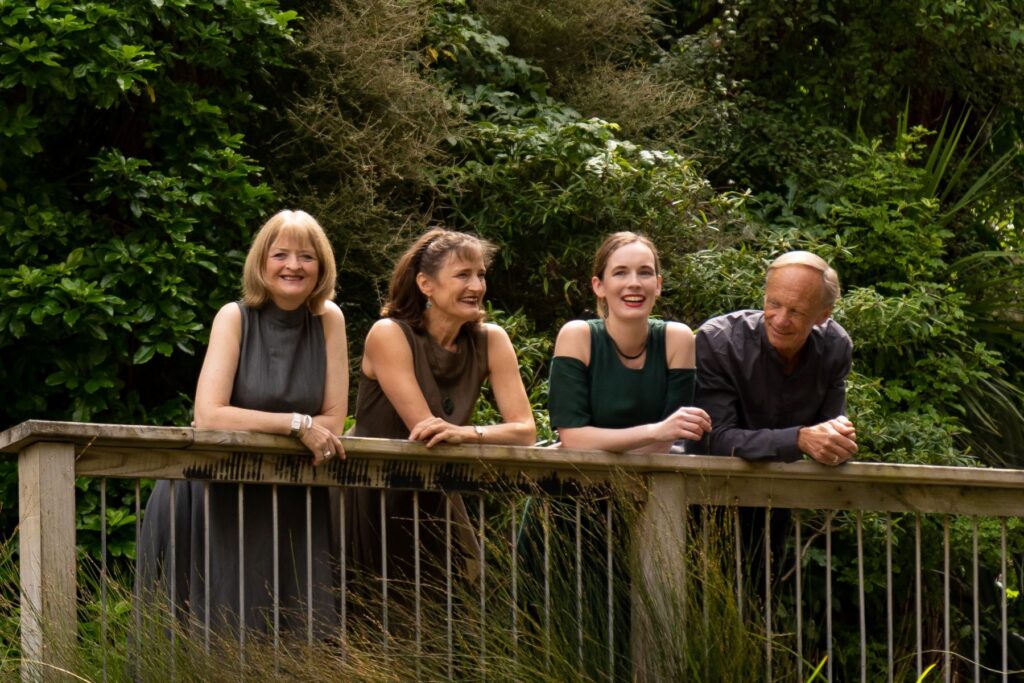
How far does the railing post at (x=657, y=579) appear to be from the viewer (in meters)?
3.76

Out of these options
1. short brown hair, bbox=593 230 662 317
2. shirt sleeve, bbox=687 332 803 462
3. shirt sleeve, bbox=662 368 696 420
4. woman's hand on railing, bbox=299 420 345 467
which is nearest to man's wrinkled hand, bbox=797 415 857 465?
shirt sleeve, bbox=687 332 803 462

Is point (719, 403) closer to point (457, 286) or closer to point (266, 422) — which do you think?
point (457, 286)

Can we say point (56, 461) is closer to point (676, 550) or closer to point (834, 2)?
point (676, 550)

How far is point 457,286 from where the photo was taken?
4.43 m

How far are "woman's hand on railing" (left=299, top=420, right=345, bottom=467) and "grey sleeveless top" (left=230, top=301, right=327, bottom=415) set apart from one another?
0.33 meters

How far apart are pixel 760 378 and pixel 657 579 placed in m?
0.84

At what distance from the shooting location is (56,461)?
362cm

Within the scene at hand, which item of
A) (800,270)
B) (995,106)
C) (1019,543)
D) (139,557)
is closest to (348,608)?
(139,557)

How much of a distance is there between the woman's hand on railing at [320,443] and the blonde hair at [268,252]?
0.57 metres

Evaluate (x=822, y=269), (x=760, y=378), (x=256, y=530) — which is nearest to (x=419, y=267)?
(x=256, y=530)

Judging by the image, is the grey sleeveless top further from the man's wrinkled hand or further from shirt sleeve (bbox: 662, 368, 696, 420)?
the man's wrinkled hand

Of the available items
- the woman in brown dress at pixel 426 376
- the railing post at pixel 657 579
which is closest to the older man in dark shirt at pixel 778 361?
the railing post at pixel 657 579

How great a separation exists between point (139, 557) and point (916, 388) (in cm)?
438

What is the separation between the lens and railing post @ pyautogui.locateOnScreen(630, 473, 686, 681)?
376 centimetres
